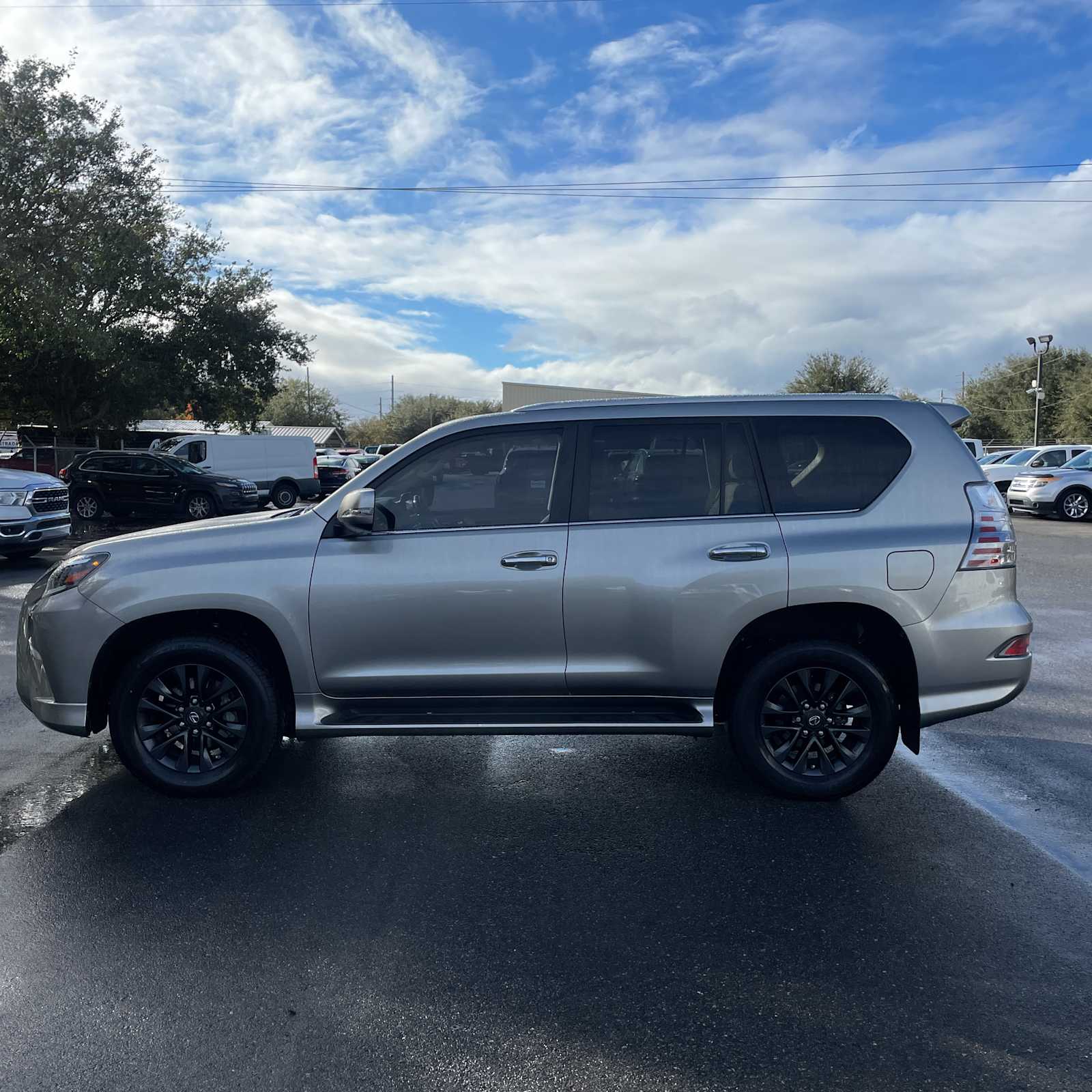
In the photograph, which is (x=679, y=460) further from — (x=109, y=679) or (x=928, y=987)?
(x=109, y=679)

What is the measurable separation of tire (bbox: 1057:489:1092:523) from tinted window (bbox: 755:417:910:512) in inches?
766

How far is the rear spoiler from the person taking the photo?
15.9 ft

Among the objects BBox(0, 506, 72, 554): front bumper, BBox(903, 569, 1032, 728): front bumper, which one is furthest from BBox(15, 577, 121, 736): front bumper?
BBox(0, 506, 72, 554): front bumper

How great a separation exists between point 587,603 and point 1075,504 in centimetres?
2064

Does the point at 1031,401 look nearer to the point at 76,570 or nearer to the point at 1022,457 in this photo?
the point at 1022,457

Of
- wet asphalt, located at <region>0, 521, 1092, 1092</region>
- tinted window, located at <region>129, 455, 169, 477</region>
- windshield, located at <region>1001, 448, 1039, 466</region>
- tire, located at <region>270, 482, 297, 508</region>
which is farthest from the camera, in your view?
tire, located at <region>270, 482, 297, 508</region>

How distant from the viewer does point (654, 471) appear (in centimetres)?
469

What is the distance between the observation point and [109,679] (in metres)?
4.76

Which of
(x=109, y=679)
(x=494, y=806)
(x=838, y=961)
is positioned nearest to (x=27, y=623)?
(x=109, y=679)

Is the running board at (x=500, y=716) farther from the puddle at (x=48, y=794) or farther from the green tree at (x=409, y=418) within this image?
the green tree at (x=409, y=418)

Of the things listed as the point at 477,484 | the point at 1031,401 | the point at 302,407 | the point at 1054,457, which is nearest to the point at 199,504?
the point at 477,484

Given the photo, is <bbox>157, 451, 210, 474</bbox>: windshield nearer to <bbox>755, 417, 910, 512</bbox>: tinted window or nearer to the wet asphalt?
the wet asphalt

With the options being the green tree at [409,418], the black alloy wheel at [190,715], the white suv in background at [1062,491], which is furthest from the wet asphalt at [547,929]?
the green tree at [409,418]

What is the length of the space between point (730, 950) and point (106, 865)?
2.57m
